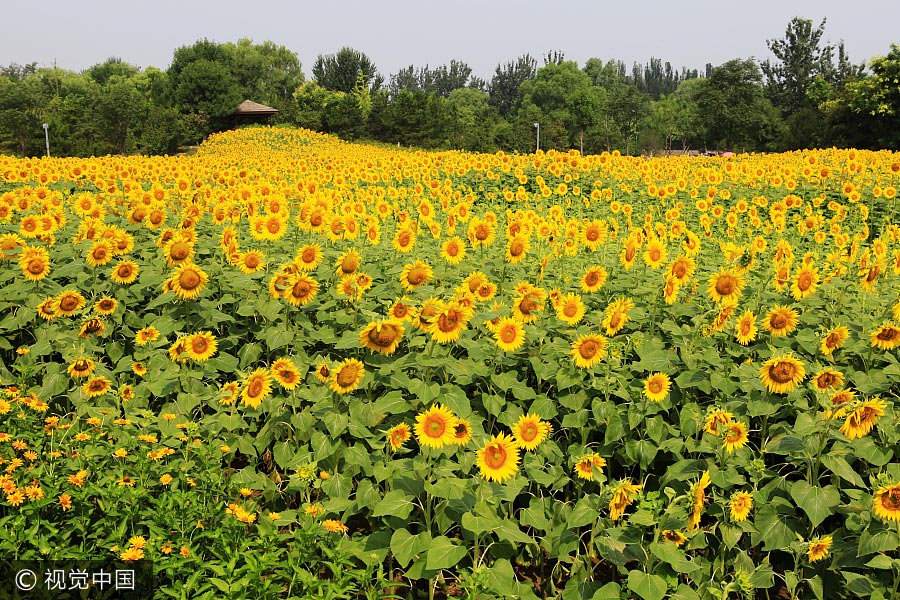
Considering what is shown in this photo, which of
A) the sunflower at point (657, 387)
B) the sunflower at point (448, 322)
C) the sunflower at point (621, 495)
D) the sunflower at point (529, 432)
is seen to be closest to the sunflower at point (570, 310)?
the sunflower at point (657, 387)

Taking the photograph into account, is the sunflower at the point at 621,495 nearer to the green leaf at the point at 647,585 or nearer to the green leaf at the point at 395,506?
the green leaf at the point at 647,585

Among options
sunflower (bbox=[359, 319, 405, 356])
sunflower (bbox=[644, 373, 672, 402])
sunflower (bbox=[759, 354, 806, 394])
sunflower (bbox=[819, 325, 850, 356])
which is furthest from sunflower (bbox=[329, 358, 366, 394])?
sunflower (bbox=[819, 325, 850, 356])

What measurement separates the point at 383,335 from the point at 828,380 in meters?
2.10

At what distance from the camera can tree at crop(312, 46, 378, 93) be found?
78250mm

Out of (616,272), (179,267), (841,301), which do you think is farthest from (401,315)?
(841,301)

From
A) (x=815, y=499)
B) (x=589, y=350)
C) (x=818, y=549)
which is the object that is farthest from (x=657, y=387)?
(x=818, y=549)

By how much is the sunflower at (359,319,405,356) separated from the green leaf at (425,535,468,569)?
3.13ft

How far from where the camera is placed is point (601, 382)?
11.3ft

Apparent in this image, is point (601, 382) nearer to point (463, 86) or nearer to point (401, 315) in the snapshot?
point (401, 315)

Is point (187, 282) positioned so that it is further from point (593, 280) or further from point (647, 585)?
point (647, 585)

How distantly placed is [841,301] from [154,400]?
4.38 metres

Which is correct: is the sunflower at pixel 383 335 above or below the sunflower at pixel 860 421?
above

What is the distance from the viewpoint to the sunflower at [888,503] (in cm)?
252

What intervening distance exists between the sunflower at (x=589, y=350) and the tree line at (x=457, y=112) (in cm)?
3145
